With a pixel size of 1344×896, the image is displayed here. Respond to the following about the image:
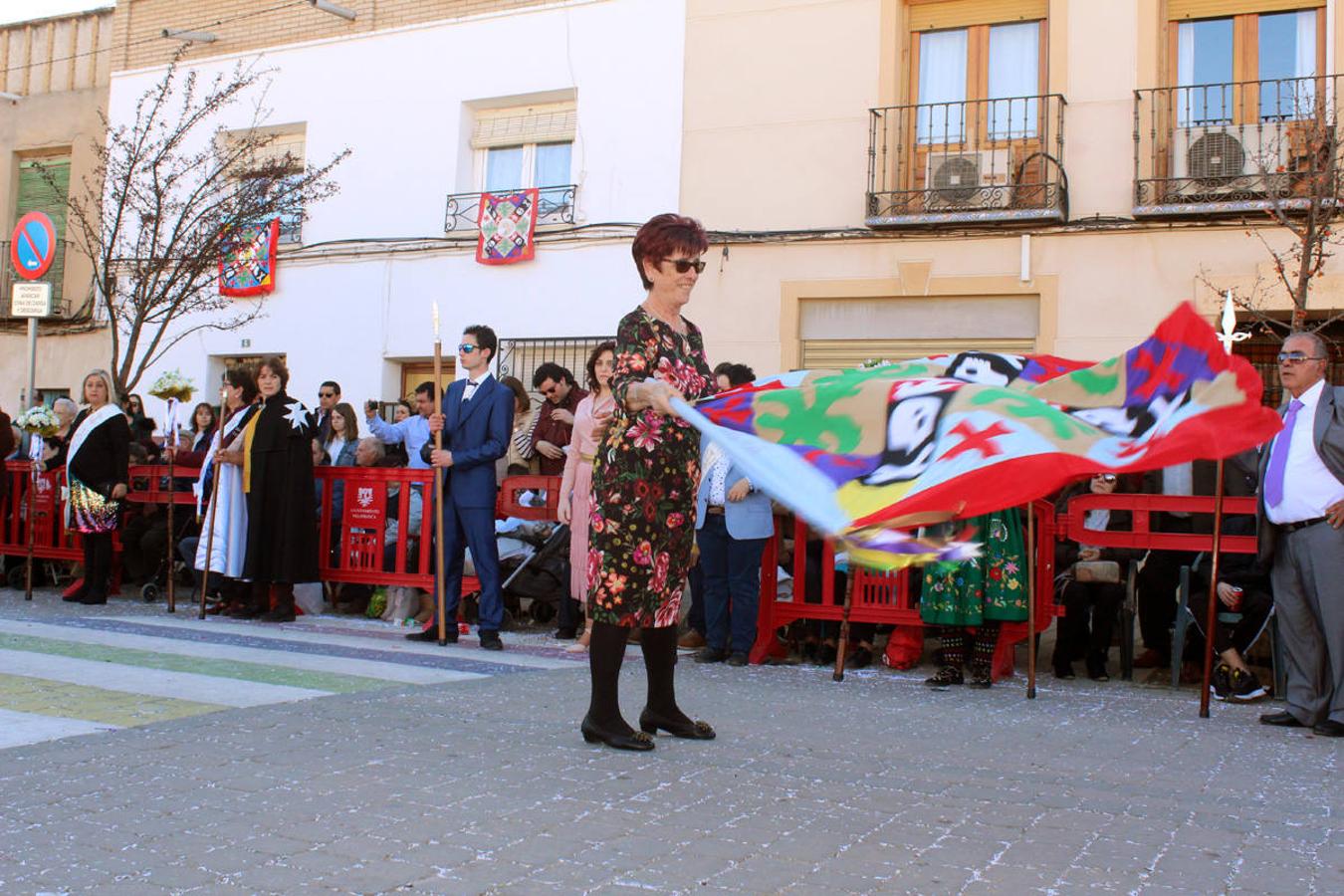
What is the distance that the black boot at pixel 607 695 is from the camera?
17.6 ft

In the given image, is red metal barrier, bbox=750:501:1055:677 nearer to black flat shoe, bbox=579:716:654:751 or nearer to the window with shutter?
black flat shoe, bbox=579:716:654:751

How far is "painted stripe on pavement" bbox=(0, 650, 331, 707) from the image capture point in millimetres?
6531

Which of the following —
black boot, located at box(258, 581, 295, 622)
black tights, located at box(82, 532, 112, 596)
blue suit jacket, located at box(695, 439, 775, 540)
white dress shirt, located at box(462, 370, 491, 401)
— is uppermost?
white dress shirt, located at box(462, 370, 491, 401)

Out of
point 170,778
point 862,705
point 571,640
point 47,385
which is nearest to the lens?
point 170,778

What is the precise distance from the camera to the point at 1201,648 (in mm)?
8719

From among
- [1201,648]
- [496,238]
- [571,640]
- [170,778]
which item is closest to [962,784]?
[170,778]

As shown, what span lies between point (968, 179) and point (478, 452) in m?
7.47

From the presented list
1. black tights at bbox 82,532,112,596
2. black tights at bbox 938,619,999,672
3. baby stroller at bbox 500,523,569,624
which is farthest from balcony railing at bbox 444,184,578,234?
black tights at bbox 938,619,999,672

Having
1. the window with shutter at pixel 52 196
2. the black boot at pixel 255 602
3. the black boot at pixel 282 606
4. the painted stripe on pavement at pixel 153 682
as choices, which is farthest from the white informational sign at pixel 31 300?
the window with shutter at pixel 52 196

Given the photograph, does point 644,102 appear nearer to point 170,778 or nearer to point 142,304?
point 142,304

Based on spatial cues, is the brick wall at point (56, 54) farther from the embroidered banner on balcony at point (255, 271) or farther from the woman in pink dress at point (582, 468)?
the woman in pink dress at point (582, 468)

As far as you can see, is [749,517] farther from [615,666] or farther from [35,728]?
[35,728]

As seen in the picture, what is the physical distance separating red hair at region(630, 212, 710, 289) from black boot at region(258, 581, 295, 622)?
6469 mm

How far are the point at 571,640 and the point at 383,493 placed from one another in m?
2.06
